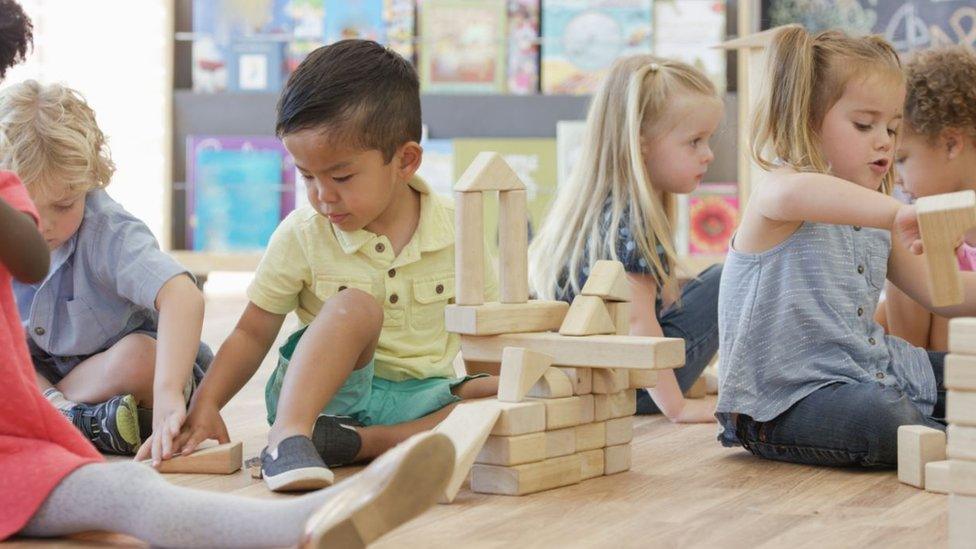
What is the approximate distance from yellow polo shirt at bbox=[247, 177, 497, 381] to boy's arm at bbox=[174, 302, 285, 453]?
0.02m

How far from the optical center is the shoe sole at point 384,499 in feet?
2.80

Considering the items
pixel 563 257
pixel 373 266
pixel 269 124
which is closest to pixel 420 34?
pixel 269 124

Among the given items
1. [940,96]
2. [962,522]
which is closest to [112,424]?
[962,522]

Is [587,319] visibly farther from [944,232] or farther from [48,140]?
[48,140]

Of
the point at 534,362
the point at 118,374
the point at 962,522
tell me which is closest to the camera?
the point at 962,522

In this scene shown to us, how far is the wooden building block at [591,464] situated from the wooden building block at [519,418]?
81mm

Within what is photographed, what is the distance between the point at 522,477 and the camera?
3.95 feet

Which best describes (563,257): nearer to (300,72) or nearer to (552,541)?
(300,72)

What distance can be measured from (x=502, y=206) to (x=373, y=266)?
0.18m

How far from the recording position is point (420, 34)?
134 inches

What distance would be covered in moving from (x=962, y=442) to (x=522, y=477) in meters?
0.41

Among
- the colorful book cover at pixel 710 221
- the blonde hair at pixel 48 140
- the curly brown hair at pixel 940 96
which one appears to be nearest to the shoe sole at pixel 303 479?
the blonde hair at pixel 48 140

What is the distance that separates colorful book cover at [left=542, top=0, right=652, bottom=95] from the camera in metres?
3.35

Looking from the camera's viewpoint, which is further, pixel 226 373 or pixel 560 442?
A: pixel 226 373
